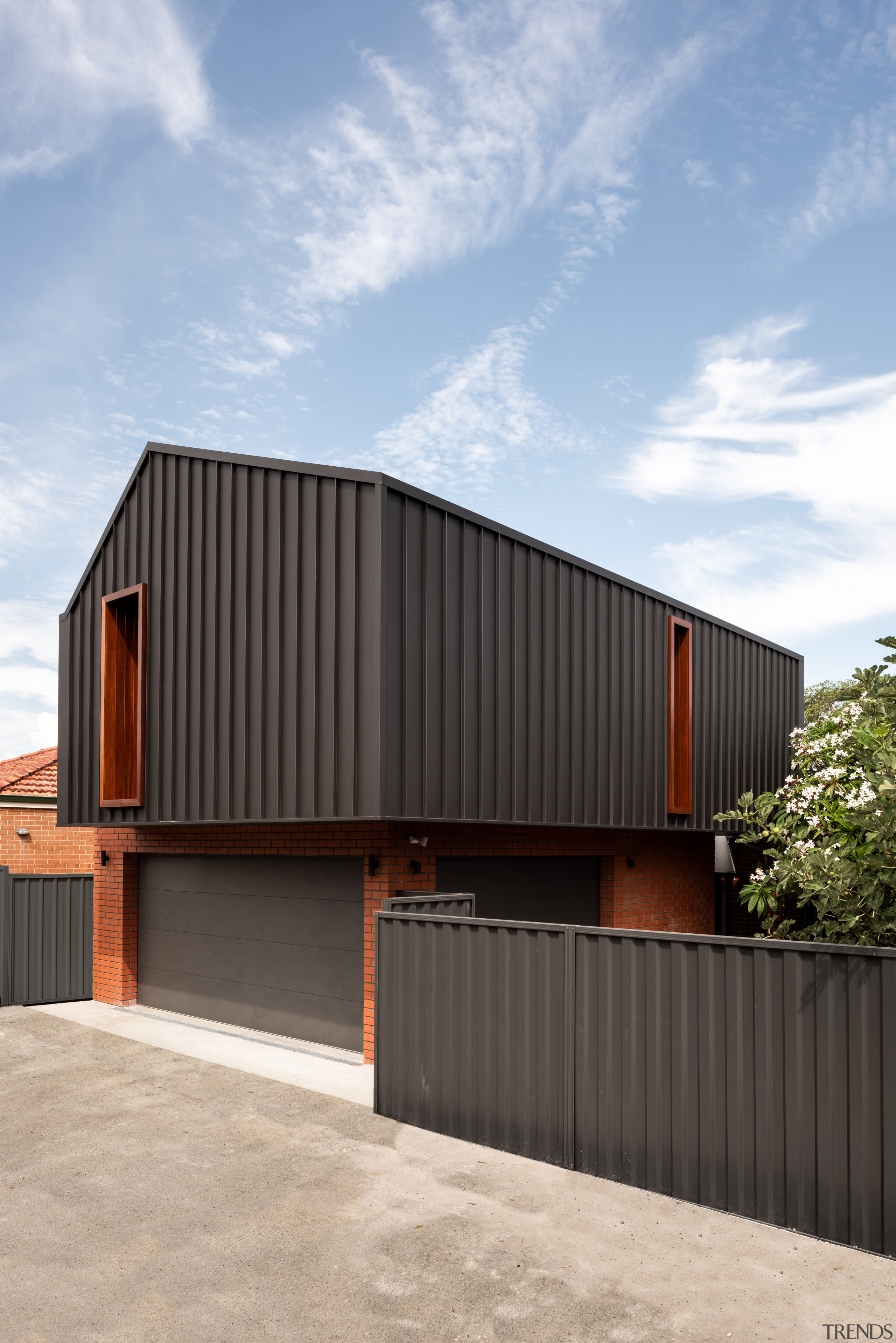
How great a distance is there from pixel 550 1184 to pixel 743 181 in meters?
14.9

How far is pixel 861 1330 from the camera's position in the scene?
4434mm

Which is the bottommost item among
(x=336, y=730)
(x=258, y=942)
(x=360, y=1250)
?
(x=360, y=1250)

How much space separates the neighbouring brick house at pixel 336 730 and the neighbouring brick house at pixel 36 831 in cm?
645

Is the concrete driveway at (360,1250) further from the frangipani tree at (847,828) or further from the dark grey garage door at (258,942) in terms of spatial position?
the dark grey garage door at (258,942)

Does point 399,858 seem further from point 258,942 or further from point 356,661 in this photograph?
point 258,942

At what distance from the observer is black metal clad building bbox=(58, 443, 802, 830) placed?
931 cm

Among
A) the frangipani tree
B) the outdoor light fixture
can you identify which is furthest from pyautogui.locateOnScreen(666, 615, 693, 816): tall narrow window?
the frangipani tree

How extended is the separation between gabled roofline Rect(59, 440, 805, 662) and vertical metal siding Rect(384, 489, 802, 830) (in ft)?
0.24

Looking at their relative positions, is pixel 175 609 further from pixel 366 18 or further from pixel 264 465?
pixel 366 18

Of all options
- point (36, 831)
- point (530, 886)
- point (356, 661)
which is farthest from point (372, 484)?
point (36, 831)

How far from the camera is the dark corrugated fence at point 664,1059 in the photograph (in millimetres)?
5430

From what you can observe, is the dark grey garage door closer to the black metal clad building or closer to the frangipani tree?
the black metal clad building

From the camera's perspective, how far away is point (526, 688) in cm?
1102

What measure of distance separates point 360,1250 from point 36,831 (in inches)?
663
